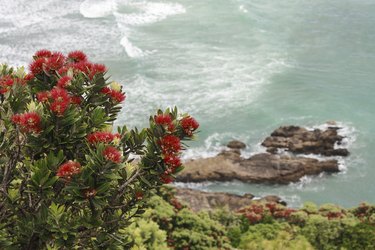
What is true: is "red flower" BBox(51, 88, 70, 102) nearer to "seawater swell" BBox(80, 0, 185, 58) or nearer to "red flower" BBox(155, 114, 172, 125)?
"red flower" BBox(155, 114, 172, 125)

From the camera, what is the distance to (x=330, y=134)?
26.0m

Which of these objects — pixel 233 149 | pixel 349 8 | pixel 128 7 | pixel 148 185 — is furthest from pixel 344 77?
pixel 148 185

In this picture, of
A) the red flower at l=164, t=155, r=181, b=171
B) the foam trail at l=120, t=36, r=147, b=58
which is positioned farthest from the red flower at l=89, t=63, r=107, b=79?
the foam trail at l=120, t=36, r=147, b=58

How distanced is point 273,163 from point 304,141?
8.39ft

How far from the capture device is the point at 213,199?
21125 millimetres

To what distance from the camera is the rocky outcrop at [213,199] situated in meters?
20.4

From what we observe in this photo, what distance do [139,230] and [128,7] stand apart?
36874mm

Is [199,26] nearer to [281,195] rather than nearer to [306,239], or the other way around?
[281,195]

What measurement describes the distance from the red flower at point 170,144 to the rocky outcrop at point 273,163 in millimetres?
18706

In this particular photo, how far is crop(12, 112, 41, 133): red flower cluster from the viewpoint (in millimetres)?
4469

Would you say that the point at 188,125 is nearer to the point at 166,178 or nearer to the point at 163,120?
the point at 163,120

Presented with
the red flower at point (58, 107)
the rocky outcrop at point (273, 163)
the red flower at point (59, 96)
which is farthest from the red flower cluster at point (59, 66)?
the rocky outcrop at point (273, 163)

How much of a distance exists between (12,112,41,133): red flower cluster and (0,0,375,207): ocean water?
19267 millimetres

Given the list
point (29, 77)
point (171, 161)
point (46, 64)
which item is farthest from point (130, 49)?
point (171, 161)
